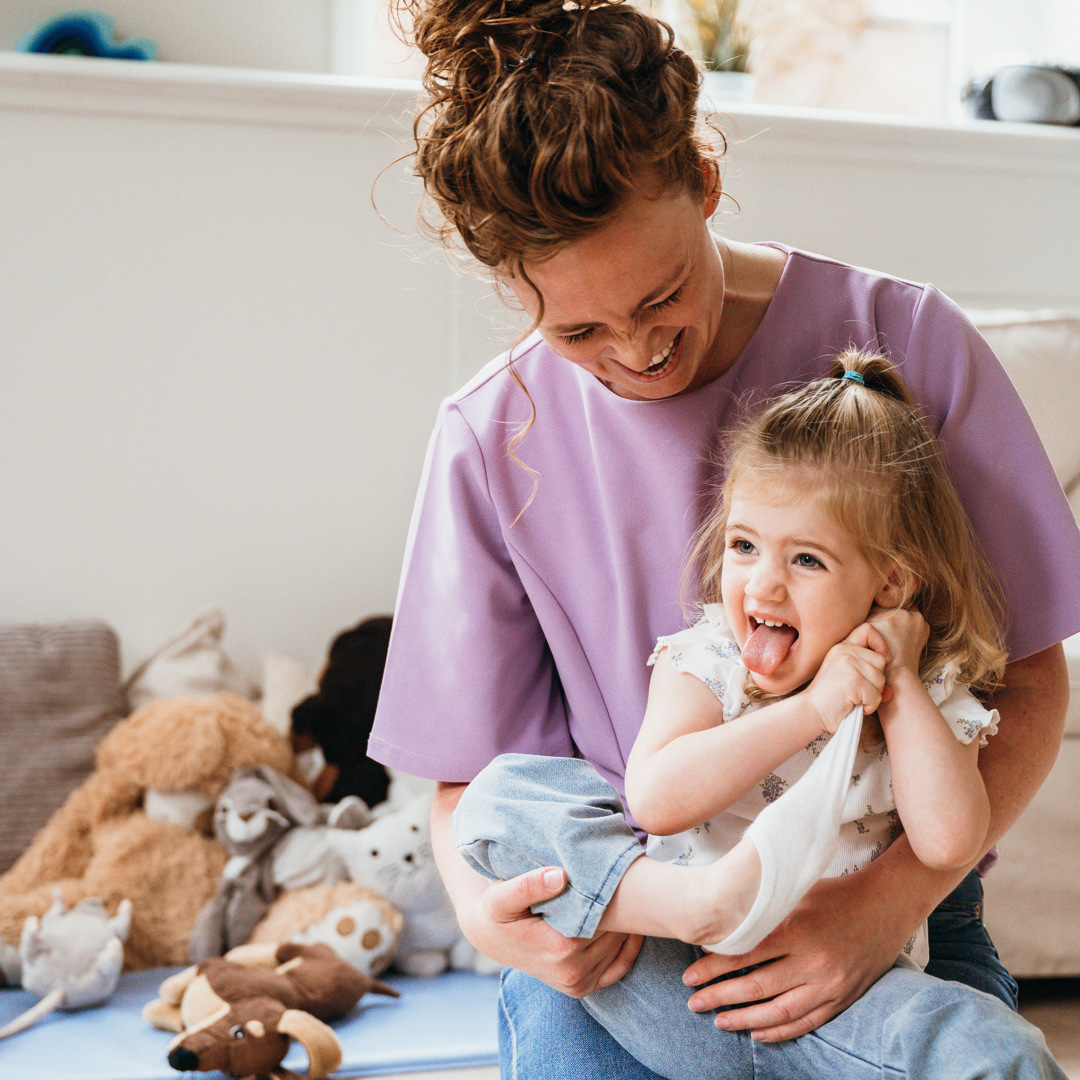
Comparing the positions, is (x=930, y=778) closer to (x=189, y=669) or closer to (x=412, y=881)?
(x=412, y=881)

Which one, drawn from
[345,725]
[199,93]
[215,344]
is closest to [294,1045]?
[345,725]

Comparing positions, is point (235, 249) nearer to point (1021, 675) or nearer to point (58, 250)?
point (58, 250)

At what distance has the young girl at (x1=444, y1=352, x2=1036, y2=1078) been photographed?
799mm

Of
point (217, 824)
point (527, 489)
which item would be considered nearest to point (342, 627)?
point (217, 824)

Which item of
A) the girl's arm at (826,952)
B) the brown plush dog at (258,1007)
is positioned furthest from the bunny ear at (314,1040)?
the girl's arm at (826,952)

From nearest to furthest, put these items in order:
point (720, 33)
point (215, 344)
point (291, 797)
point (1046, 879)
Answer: point (1046, 879), point (291, 797), point (215, 344), point (720, 33)

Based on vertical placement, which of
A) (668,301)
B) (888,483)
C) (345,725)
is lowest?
(345,725)

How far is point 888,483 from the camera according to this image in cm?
89

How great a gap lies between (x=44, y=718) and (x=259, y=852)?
0.43 metres

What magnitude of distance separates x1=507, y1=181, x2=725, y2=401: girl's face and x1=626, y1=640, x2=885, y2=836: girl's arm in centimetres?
29

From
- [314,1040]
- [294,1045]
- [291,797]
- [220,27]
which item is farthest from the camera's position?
[220,27]

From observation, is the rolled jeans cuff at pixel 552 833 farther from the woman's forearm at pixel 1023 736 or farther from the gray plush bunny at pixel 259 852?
the gray plush bunny at pixel 259 852

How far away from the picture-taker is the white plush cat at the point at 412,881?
5.61 feet

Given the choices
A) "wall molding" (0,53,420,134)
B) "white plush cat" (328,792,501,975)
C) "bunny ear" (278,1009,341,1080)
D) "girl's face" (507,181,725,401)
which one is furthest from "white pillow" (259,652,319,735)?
"girl's face" (507,181,725,401)
